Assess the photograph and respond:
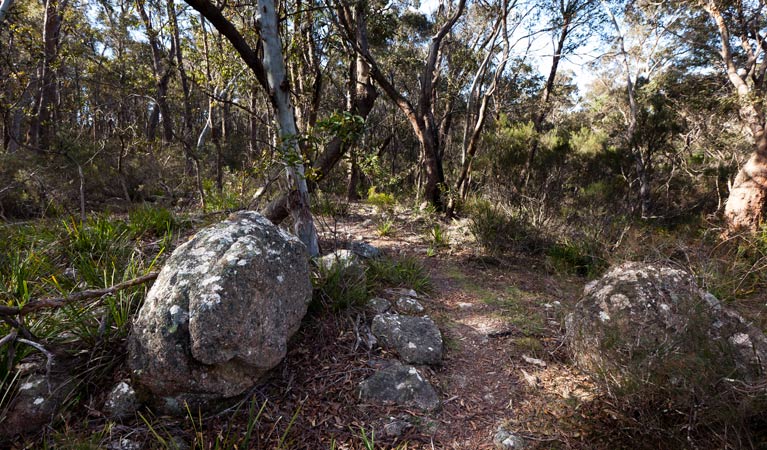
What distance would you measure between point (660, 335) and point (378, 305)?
6.84ft

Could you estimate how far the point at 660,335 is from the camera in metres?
2.17

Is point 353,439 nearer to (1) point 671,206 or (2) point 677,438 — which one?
(2) point 677,438

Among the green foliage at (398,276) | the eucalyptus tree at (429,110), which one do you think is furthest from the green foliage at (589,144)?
the green foliage at (398,276)

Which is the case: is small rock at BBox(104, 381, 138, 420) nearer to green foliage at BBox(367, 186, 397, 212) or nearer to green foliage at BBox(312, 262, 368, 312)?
green foliage at BBox(312, 262, 368, 312)

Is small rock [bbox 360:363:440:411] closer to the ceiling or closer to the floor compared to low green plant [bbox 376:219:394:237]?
closer to the floor

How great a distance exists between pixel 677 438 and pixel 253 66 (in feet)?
12.7

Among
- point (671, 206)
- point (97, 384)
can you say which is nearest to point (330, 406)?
point (97, 384)

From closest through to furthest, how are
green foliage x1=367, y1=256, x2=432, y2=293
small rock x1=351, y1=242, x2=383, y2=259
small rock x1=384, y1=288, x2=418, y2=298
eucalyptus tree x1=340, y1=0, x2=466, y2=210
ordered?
small rock x1=384, y1=288, x2=418, y2=298 → green foliage x1=367, y1=256, x2=432, y2=293 → small rock x1=351, y1=242, x2=383, y2=259 → eucalyptus tree x1=340, y1=0, x2=466, y2=210

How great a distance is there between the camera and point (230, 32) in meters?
3.01

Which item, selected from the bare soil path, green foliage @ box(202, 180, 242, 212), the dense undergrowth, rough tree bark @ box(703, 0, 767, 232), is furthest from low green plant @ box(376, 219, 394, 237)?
rough tree bark @ box(703, 0, 767, 232)

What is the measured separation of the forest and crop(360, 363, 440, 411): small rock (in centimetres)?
7

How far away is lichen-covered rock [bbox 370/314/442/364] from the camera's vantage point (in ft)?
9.20

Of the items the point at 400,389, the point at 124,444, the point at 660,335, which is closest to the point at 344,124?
the point at 400,389

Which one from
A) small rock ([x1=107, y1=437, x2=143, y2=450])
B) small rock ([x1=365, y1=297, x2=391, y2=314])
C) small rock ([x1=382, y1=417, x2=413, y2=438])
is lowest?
small rock ([x1=382, y1=417, x2=413, y2=438])
